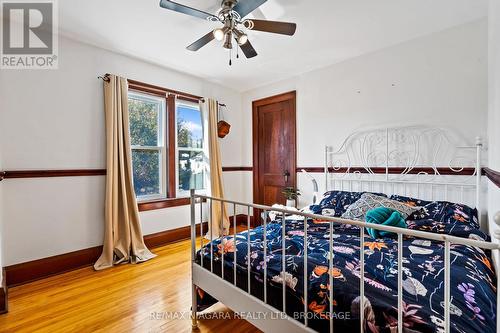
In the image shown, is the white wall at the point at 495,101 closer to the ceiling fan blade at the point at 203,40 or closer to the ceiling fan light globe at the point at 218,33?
the ceiling fan light globe at the point at 218,33

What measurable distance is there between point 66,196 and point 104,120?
91 cm

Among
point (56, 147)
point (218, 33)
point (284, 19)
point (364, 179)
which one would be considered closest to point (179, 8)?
point (218, 33)

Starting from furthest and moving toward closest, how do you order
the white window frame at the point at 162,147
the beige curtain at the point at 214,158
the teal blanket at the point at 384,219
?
the beige curtain at the point at 214,158 → the white window frame at the point at 162,147 → the teal blanket at the point at 384,219

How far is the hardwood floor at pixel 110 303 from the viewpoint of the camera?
1692 millimetres

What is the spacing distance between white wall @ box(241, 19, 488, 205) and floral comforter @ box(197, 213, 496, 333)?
3.91 feet

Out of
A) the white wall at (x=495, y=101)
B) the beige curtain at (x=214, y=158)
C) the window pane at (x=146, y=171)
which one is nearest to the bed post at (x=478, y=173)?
the white wall at (x=495, y=101)

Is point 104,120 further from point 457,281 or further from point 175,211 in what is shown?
point 457,281

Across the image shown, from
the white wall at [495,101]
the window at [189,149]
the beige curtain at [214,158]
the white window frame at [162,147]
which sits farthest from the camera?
the beige curtain at [214,158]

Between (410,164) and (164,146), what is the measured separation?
9.77ft

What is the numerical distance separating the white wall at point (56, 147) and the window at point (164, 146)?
1.20ft

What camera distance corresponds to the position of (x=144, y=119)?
316 cm

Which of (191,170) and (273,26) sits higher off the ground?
(273,26)

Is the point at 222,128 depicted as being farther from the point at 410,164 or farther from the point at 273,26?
the point at 410,164

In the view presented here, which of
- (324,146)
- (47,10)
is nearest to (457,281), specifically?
(324,146)
